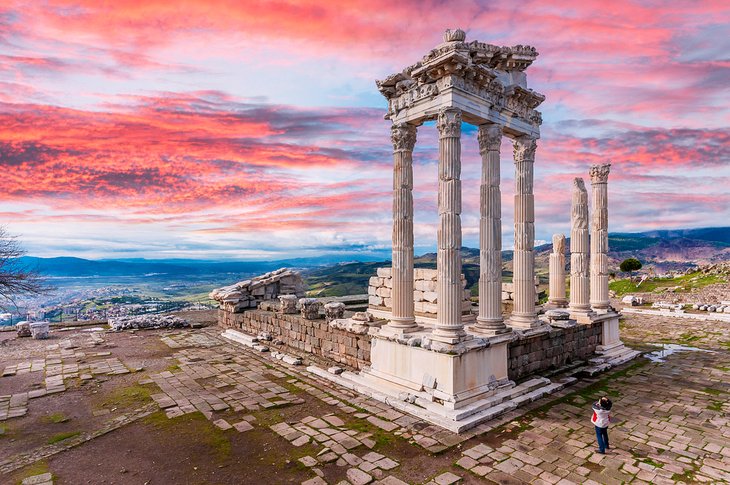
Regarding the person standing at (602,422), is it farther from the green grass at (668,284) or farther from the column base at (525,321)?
the green grass at (668,284)

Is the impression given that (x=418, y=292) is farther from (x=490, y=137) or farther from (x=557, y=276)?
(x=557, y=276)

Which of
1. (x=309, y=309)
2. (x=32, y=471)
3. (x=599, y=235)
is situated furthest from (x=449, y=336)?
(x=599, y=235)

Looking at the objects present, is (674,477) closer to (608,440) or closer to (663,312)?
(608,440)

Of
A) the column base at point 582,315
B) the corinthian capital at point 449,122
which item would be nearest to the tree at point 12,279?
the corinthian capital at point 449,122

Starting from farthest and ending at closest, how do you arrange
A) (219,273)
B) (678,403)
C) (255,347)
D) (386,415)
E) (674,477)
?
A: (219,273) < (255,347) < (678,403) < (386,415) < (674,477)

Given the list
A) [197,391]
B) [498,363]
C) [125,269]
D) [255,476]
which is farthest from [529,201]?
[125,269]

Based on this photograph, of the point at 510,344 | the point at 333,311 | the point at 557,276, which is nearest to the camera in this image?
the point at 510,344

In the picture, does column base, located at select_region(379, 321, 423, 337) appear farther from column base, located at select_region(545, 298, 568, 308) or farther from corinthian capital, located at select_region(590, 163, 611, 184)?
corinthian capital, located at select_region(590, 163, 611, 184)
